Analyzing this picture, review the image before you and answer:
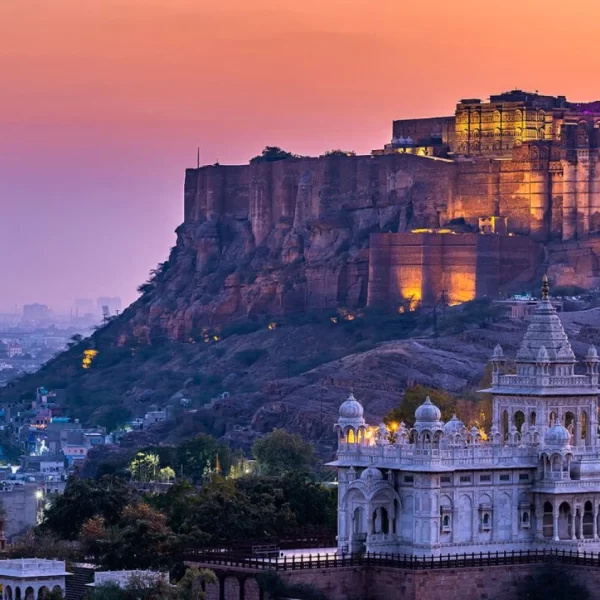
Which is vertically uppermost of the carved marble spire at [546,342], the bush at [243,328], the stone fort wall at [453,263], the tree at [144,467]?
the stone fort wall at [453,263]

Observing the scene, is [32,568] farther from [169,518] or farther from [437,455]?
[169,518]

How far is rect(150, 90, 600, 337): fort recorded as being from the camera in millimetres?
176750

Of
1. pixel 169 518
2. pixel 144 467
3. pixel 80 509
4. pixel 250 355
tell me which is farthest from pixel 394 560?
pixel 250 355

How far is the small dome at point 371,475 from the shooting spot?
8794cm

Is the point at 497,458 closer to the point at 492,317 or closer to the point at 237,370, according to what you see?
the point at 492,317

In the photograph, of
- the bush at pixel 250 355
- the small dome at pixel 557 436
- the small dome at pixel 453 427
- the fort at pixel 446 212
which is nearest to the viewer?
the small dome at pixel 557 436

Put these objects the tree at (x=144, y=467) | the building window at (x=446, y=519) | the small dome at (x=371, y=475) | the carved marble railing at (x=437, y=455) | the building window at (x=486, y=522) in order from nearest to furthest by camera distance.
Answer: the carved marble railing at (x=437, y=455)
the building window at (x=446, y=519)
the small dome at (x=371, y=475)
the building window at (x=486, y=522)
the tree at (x=144, y=467)

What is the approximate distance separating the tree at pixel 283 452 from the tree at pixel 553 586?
138 feet

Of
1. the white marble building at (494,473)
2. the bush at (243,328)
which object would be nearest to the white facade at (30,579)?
the white marble building at (494,473)

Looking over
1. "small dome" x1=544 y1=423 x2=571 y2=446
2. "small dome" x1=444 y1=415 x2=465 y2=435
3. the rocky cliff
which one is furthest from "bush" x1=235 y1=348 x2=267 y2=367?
"small dome" x1=544 y1=423 x2=571 y2=446

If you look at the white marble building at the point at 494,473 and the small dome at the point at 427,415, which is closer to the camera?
the white marble building at the point at 494,473

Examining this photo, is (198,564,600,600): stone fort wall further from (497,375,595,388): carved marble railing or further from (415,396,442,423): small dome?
(497,375,595,388): carved marble railing

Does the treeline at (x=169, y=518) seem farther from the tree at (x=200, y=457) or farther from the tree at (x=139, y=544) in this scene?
the tree at (x=200, y=457)

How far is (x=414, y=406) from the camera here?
11944cm
